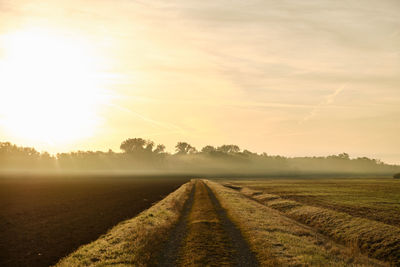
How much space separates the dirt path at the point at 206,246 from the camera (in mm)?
16938

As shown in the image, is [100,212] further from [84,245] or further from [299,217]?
[299,217]

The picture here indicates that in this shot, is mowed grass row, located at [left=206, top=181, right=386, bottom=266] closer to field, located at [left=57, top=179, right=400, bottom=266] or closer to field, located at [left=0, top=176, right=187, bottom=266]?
field, located at [left=57, top=179, right=400, bottom=266]

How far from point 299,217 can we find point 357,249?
507 inches

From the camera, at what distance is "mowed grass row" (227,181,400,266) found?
69.5 ft

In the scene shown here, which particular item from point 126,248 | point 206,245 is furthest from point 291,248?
point 126,248

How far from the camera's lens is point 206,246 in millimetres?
19844

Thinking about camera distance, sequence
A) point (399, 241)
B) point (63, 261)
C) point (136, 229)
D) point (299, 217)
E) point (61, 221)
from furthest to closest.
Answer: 1. point (299, 217)
2. point (61, 221)
3. point (136, 229)
4. point (399, 241)
5. point (63, 261)

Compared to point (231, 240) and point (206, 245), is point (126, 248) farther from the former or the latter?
point (231, 240)

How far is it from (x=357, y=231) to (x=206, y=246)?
14.5m

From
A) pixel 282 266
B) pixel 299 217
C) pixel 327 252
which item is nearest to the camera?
pixel 282 266

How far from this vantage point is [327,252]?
20094mm

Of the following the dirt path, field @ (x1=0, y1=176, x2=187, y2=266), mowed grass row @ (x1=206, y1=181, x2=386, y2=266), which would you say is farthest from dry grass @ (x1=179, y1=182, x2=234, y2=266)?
field @ (x1=0, y1=176, x2=187, y2=266)

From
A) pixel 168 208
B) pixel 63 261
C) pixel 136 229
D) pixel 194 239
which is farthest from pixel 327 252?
pixel 168 208

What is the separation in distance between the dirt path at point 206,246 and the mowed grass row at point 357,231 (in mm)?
9506
